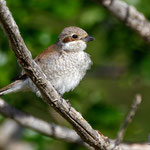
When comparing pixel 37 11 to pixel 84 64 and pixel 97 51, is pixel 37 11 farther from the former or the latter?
pixel 97 51

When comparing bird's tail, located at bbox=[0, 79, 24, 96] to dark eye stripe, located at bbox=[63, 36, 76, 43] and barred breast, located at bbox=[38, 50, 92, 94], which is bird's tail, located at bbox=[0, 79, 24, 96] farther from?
dark eye stripe, located at bbox=[63, 36, 76, 43]

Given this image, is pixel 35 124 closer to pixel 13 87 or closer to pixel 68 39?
pixel 13 87

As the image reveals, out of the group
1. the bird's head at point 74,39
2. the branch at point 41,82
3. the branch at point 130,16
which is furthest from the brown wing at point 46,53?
the branch at point 41,82

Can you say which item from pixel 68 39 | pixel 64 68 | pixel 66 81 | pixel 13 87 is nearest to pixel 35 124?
pixel 13 87

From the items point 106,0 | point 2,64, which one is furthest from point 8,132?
point 106,0

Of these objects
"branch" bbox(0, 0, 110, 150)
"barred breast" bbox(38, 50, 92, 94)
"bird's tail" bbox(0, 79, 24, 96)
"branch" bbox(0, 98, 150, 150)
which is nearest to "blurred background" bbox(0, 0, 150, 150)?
"bird's tail" bbox(0, 79, 24, 96)

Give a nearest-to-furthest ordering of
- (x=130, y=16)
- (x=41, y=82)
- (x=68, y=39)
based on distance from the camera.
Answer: (x=41, y=82) → (x=68, y=39) → (x=130, y=16)
